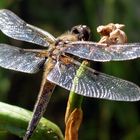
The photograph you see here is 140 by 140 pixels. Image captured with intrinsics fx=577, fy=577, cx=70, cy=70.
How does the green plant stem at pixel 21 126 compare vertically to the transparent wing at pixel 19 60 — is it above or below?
below

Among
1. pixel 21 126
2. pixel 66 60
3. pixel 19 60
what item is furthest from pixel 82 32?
pixel 21 126

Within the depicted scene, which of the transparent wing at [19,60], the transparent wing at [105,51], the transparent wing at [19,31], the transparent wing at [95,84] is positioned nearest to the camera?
the transparent wing at [95,84]

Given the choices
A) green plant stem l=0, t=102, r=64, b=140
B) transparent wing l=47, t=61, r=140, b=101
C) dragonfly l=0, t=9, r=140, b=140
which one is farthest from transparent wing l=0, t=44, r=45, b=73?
green plant stem l=0, t=102, r=64, b=140

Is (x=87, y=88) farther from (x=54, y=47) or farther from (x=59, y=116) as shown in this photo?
(x=59, y=116)

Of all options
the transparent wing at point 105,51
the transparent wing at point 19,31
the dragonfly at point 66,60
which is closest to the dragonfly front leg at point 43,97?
the dragonfly at point 66,60

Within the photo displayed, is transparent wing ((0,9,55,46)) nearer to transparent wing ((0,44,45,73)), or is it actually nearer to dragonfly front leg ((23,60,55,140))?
transparent wing ((0,44,45,73))

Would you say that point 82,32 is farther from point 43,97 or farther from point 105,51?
point 43,97

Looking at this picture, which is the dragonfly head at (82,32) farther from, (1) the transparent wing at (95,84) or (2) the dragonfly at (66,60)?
(1) the transparent wing at (95,84)

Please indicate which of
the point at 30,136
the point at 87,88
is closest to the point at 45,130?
the point at 30,136
